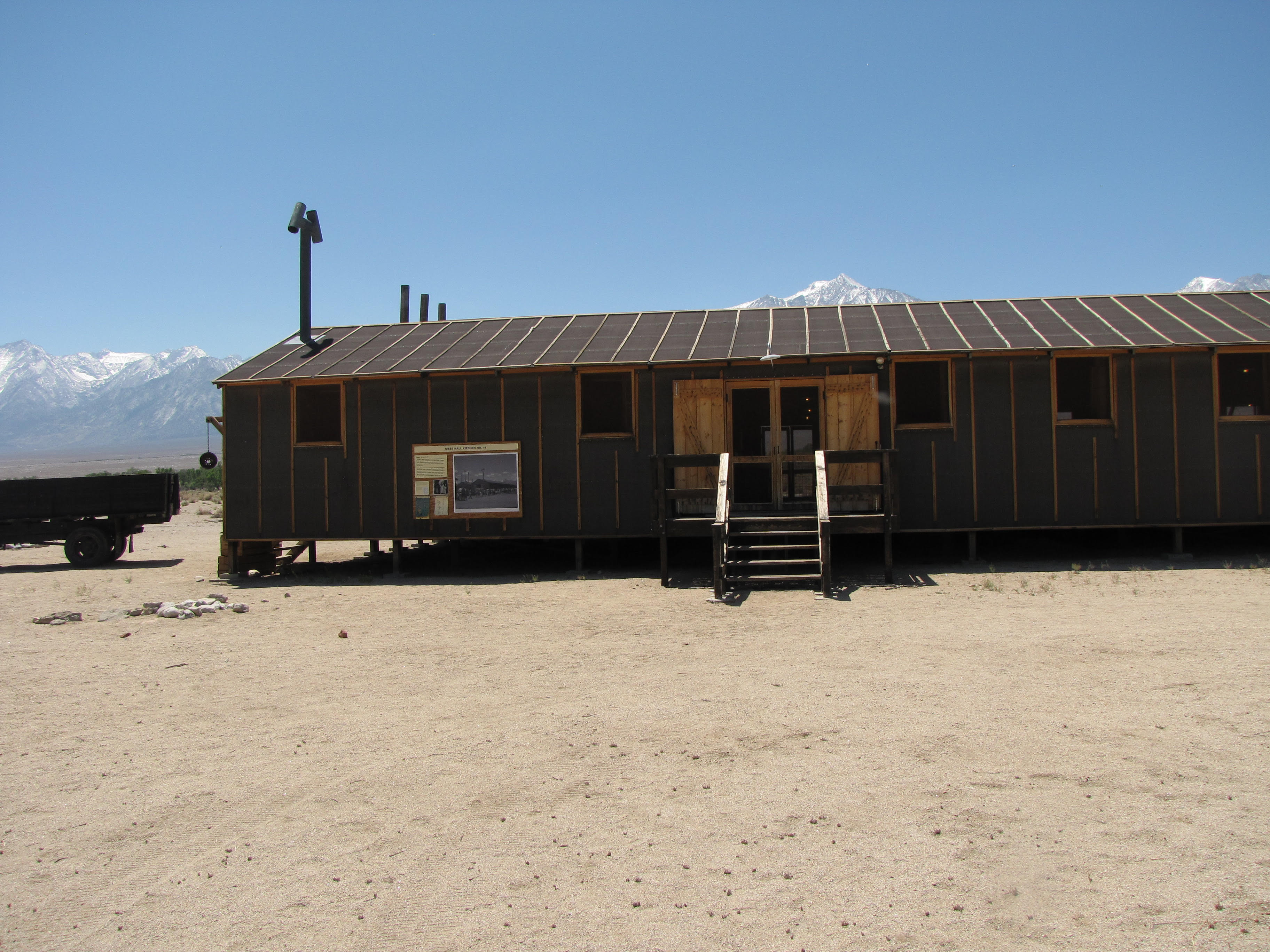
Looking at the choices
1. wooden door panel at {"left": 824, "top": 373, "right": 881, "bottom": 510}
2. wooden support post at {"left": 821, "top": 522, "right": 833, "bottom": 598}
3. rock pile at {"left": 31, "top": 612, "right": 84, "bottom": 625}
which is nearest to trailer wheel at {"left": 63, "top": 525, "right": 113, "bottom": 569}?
rock pile at {"left": 31, "top": 612, "right": 84, "bottom": 625}

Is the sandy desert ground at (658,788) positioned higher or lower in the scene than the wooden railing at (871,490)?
lower

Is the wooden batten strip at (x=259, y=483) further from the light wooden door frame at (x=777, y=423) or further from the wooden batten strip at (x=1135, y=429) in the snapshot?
the wooden batten strip at (x=1135, y=429)

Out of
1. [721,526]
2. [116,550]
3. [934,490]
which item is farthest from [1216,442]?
[116,550]

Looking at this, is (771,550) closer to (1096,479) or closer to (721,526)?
(721,526)

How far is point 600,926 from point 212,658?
6891mm

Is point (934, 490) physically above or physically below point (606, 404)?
below

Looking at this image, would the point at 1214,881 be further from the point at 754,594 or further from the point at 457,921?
the point at 754,594

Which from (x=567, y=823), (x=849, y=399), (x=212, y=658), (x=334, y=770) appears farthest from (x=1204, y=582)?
(x=212, y=658)

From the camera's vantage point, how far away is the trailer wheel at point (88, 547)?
61.4 ft

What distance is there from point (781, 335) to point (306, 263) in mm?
10503

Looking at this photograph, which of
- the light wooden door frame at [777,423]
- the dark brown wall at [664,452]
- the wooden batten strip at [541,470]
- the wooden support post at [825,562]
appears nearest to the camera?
the wooden support post at [825,562]

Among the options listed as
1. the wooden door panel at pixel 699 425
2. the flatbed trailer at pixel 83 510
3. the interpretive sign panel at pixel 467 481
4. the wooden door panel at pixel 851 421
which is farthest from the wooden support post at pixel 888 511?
the flatbed trailer at pixel 83 510

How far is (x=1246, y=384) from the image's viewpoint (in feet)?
50.4

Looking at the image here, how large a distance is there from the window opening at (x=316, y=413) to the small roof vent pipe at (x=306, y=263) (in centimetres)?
116
